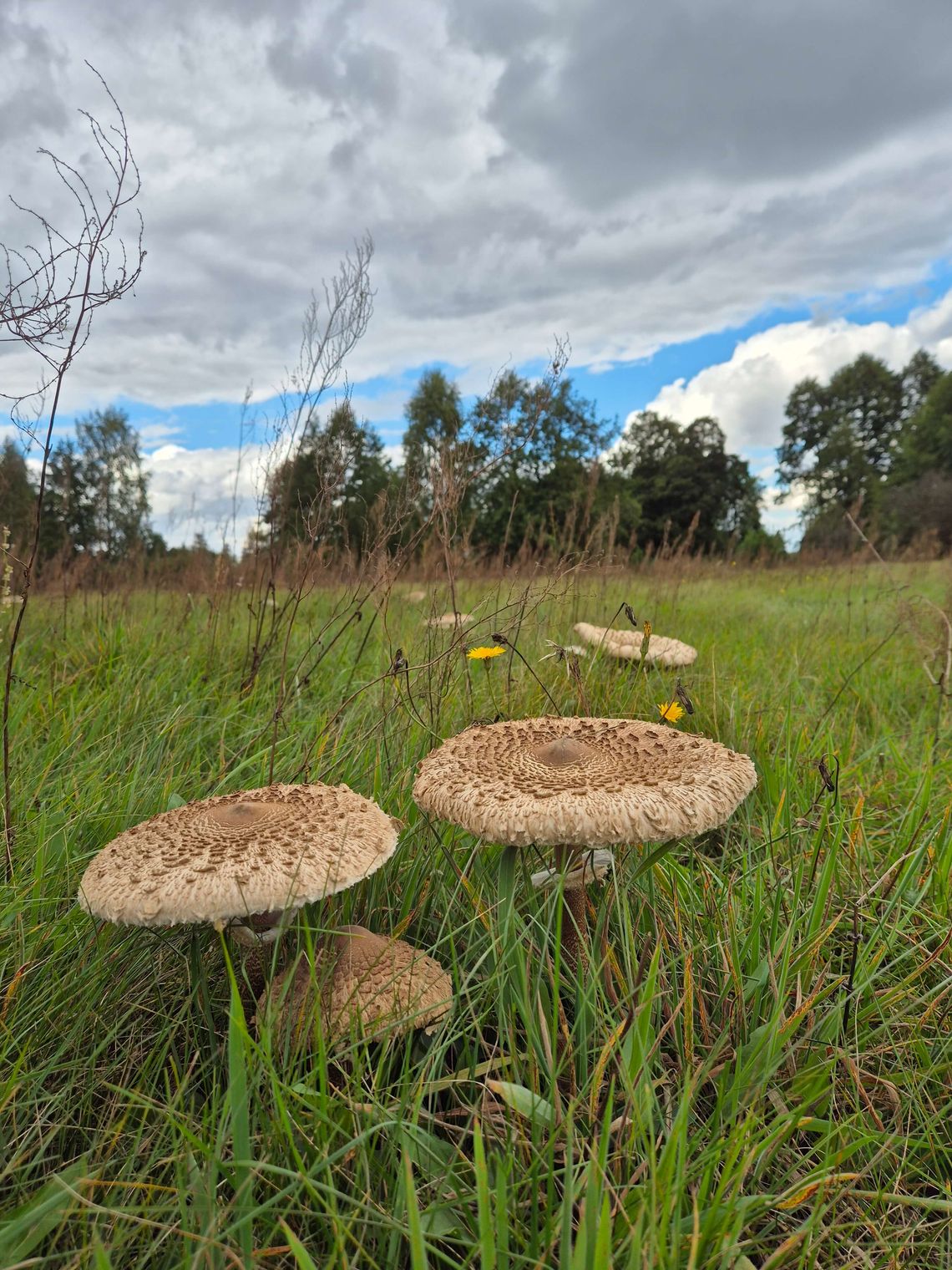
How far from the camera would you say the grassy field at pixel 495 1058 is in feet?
3.30

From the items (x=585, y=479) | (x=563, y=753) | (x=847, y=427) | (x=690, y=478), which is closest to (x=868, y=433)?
(x=847, y=427)

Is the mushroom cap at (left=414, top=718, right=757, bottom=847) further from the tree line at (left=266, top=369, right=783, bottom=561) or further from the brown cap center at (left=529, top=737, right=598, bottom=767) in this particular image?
the tree line at (left=266, top=369, right=783, bottom=561)

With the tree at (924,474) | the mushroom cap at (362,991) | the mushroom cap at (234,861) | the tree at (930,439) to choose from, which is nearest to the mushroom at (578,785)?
the mushroom cap at (234,861)

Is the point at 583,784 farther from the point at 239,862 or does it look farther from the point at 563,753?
the point at 239,862

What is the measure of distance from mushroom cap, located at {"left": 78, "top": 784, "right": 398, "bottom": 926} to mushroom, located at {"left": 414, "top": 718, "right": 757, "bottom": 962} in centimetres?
20

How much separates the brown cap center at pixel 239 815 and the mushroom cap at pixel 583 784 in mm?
382

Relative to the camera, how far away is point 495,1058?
4.49 ft

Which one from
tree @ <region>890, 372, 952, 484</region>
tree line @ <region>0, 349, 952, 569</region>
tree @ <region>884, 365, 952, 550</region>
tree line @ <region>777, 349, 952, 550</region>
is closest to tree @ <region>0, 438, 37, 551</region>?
tree line @ <region>0, 349, 952, 569</region>

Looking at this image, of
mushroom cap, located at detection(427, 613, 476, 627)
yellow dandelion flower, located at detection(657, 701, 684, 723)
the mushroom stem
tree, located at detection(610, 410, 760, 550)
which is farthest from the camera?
tree, located at detection(610, 410, 760, 550)

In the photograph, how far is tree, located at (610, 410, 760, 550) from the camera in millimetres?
41188

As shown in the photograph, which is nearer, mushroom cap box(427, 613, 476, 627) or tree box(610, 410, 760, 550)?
mushroom cap box(427, 613, 476, 627)

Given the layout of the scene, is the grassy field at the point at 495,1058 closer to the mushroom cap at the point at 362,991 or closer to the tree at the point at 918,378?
the mushroom cap at the point at 362,991

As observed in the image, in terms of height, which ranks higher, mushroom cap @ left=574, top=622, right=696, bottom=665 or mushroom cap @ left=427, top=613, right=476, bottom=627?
mushroom cap @ left=427, top=613, right=476, bottom=627

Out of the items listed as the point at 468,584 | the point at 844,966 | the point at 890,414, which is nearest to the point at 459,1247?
the point at 844,966
